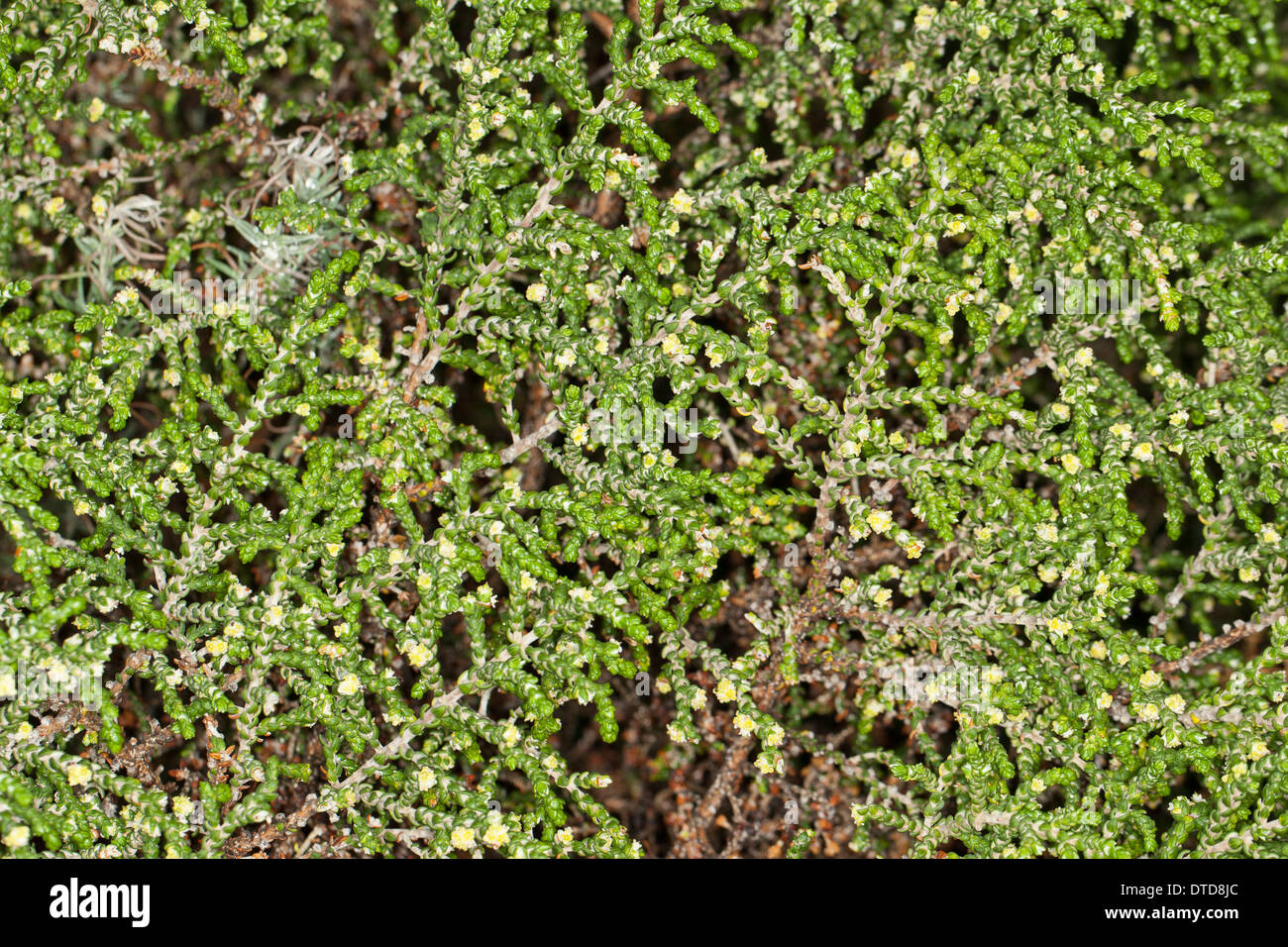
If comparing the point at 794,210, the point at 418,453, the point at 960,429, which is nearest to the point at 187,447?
the point at 418,453

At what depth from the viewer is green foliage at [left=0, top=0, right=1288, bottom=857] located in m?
2.75

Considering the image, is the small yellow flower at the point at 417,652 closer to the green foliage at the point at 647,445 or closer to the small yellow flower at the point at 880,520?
the green foliage at the point at 647,445

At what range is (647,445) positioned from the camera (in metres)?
2.87

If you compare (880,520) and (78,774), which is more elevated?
(880,520)

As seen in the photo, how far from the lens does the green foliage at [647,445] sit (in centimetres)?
275

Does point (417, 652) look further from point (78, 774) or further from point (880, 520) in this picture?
point (880, 520)

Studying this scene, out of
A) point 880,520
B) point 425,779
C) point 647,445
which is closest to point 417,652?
point 425,779

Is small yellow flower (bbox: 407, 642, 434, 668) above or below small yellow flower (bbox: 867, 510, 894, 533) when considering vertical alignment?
below

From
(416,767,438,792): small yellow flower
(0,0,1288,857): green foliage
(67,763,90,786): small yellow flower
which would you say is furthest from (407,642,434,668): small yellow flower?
(67,763,90,786): small yellow flower

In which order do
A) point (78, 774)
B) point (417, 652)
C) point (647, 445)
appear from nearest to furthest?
point (78, 774), point (417, 652), point (647, 445)

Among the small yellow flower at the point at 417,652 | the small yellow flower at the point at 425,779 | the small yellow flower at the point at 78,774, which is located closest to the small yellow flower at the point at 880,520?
the small yellow flower at the point at 417,652

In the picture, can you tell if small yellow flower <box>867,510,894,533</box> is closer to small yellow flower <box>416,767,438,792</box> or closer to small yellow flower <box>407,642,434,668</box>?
small yellow flower <box>407,642,434,668</box>
